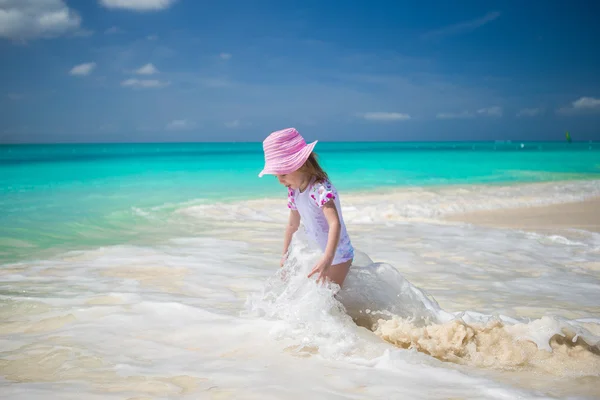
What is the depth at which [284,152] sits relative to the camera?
10.4 feet

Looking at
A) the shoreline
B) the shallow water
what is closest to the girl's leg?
the shallow water

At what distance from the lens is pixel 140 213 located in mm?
10977

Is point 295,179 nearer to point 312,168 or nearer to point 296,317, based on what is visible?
point 312,168

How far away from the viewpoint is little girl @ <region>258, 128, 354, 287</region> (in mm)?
3088

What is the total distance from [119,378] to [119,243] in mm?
4966

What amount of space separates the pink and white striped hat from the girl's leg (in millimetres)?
696

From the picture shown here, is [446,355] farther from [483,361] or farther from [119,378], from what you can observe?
[119,378]

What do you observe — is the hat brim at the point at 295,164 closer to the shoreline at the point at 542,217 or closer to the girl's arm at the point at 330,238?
the girl's arm at the point at 330,238

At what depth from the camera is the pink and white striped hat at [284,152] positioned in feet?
10.3

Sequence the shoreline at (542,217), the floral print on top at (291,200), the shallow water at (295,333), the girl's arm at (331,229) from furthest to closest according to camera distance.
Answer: the shoreline at (542,217) → the floral print on top at (291,200) → the girl's arm at (331,229) → the shallow water at (295,333)

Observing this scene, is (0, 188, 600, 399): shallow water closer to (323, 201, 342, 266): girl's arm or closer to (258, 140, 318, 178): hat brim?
(323, 201, 342, 266): girl's arm

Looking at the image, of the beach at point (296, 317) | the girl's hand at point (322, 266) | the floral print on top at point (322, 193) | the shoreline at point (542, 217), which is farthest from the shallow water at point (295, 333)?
the shoreline at point (542, 217)

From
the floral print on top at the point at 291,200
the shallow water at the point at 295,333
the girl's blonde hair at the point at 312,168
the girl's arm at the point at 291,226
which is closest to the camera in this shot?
the shallow water at the point at 295,333

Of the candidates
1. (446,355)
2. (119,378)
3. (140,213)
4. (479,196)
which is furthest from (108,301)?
(479,196)
